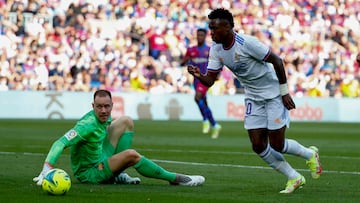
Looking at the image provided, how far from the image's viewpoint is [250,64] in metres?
9.75

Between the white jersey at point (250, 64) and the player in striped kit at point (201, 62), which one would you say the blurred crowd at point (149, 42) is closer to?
the player in striped kit at point (201, 62)

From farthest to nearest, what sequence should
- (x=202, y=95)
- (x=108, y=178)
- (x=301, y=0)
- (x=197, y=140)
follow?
(x=301, y=0) < (x=202, y=95) < (x=197, y=140) < (x=108, y=178)

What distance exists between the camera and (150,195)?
8.82 meters

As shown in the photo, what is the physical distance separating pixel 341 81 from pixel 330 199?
2971 cm

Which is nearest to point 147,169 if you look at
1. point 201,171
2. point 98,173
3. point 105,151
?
point 98,173

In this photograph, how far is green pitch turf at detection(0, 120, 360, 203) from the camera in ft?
28.6

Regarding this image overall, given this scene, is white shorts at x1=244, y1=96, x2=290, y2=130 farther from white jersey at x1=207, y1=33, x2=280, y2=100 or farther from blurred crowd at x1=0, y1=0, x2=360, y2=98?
blurred crowd at x1=0, y1=0, x2=360, y2=98

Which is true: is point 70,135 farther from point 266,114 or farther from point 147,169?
point 266,114

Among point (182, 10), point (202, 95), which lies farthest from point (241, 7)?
point (202, 95)

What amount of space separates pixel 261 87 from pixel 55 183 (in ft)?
8.93

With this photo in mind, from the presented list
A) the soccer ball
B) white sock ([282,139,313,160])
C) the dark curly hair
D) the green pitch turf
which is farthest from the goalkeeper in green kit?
the dark curly hair

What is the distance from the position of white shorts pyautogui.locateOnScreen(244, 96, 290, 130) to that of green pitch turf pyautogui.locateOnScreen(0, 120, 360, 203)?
28.7 inches

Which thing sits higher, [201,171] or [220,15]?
[220,15]

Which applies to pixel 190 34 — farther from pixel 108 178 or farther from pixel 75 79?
pixel 108 178
